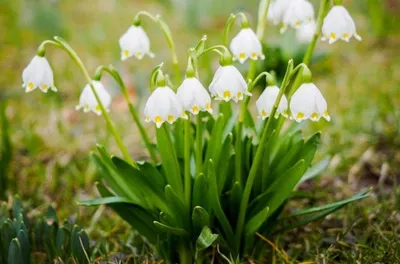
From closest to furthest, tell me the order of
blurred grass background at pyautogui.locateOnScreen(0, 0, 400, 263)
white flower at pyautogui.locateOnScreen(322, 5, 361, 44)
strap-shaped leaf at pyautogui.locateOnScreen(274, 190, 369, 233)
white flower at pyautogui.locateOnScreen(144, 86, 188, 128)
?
white flower at pyautogui.locateOnScreen(144, 86, 188, 128)
white flower at pyautogui.locateOnScreen(322, 5, 361, 44)
strap-shaped leaf at pyautogui.locateOnScreen(274, 190, 369, 233)
blurred grass background at pyautogui.locateOnScreen(0, 0, 400, 263)

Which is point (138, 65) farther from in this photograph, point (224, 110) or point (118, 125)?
point (224, 110)

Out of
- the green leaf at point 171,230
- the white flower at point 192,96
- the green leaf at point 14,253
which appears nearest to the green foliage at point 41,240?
the green leaf at point 14,253

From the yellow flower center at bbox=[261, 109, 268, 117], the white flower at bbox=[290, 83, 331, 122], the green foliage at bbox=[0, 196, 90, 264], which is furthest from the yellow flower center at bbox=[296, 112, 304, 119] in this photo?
the green foliage at bbox=[0, 196, 90, 264]

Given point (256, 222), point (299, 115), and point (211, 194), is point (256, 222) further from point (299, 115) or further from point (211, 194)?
point (299, 115)

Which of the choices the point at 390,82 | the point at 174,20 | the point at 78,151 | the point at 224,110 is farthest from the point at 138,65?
the point at 224,110

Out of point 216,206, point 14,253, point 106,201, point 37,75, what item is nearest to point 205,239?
point 216,206

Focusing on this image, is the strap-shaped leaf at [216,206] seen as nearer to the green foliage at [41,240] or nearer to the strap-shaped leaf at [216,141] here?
the strap-shaped leaf at [216,141]

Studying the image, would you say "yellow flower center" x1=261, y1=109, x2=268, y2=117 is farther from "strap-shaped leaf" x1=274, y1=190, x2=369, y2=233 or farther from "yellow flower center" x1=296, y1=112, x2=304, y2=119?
"strap-shaped leaf" x1=274, y1=190, x2=369, y2=233
